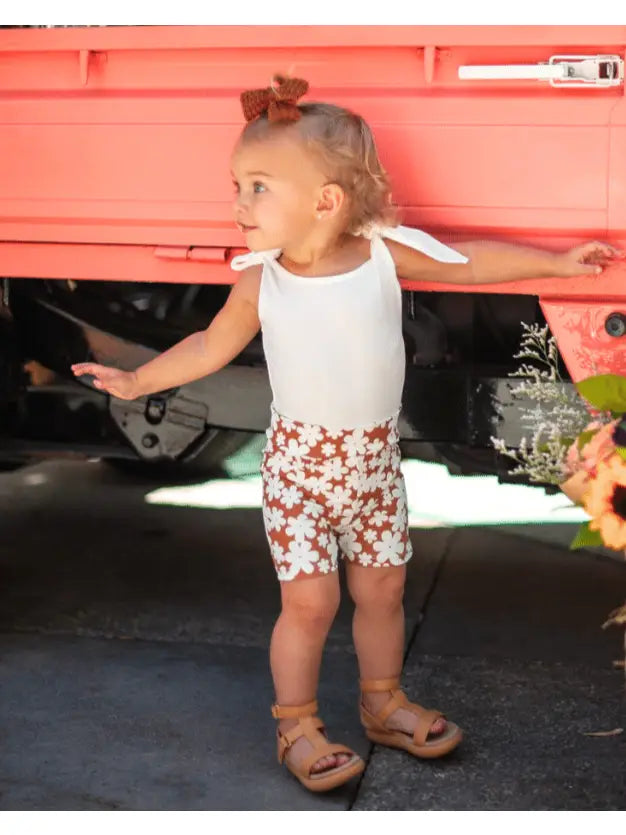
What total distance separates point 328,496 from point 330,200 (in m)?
0.55

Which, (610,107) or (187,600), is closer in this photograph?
(610,107)

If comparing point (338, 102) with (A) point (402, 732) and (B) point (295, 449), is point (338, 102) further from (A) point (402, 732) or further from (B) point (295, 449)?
(A) point (402, 732)

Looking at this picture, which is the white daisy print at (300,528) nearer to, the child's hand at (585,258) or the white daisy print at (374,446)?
the white daisy print at (374,446)

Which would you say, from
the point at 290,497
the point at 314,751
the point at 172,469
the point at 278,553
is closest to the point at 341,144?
the point at 290,497

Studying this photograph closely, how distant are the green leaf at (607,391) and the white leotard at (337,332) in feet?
1.07

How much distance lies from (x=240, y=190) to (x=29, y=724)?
1.20 metres

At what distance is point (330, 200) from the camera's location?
2.58 meters

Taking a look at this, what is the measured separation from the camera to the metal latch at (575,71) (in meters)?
2.55

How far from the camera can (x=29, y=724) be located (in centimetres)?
295

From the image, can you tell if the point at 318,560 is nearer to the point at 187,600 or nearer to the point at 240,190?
the point at 240,190

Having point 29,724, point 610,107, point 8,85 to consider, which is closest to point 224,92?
point 8,85

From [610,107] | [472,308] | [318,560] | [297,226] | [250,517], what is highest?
[610,107]

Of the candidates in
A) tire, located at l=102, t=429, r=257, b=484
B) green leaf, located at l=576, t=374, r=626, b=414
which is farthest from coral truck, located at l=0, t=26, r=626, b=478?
tire, located at l=102, t=429, r=257, b=484
